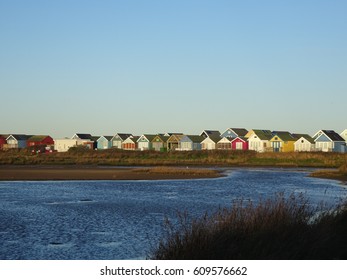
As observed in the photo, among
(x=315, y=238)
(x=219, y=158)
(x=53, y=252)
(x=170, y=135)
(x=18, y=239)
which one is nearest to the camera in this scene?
(x=315, y=238)

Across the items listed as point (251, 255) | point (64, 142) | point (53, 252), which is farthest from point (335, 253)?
point (64, 142)

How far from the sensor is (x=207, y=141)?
12688 cm

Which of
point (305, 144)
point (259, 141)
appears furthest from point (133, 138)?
point (305, 144)

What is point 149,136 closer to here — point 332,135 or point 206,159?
point 206,159

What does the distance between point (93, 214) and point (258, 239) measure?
1533cm

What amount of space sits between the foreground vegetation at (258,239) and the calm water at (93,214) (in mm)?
1639

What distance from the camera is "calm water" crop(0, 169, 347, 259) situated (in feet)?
59.0

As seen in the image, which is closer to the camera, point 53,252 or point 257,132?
point 53,252

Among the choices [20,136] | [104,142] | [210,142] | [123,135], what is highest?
[20,136]

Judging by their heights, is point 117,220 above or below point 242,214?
below

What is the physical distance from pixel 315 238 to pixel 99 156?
3616 inches

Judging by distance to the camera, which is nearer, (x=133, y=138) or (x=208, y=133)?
(x=208, y=133)

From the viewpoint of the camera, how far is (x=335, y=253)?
13.1 meters

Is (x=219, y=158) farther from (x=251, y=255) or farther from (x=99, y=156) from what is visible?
(x=251, y=255)
